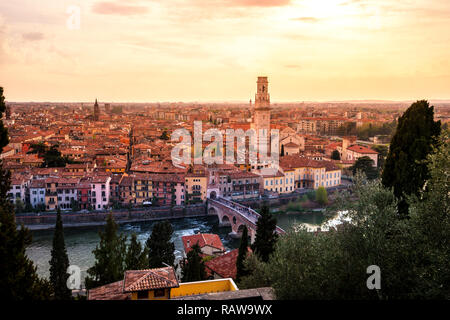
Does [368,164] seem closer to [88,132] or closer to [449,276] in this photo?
[449,276]

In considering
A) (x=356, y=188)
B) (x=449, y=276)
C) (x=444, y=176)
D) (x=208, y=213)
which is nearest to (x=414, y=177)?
(x=356, y=188)

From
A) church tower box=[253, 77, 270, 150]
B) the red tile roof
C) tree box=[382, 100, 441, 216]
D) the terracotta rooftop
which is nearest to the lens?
tree box=[382, 100, 441, 216]

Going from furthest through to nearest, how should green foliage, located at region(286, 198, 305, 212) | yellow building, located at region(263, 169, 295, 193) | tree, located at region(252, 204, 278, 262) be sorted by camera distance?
yellow building, located at region(263, 169, 295, 193)
green foliage, located at region(286, 198, 305, 212)
tree, located at region(252, 204, 278, 262)

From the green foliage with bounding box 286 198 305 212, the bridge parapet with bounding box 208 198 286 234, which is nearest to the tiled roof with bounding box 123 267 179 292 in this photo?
the bridge parapet with bounding box 208 198 286 234

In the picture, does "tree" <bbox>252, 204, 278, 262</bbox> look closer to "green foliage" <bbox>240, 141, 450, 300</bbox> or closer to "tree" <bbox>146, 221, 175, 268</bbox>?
"tree" <bbox>146, 221, 175, 268</bbox>

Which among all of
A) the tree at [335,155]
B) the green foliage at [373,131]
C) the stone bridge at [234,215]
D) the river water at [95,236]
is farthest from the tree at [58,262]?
the green foliage at [373,131]
